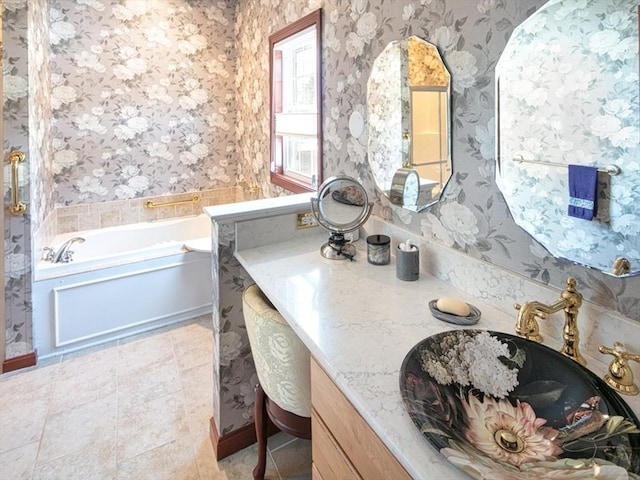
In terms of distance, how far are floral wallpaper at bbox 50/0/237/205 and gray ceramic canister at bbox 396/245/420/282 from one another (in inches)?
113

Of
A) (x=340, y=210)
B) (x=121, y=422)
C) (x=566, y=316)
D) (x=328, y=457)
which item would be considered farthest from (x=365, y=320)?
(x=121, y=422)

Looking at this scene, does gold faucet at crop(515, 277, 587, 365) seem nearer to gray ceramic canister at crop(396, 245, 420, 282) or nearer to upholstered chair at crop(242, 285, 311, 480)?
gray ceramic canister at crop(396, 245, 420, 282)

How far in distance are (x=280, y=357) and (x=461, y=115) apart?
1.01 meters

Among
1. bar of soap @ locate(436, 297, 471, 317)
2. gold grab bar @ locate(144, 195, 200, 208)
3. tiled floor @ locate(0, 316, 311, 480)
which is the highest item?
gold grab bar @ locate(144, 195, 200, 208)

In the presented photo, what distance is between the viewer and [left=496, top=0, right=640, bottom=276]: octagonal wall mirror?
865 millimetres

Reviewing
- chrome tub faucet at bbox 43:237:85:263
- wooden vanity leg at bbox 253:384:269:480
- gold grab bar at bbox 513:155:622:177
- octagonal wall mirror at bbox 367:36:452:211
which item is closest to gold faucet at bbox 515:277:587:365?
gold grab bar at bbox 513:155:622:177

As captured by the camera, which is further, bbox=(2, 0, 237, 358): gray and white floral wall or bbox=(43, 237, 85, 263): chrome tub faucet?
bbox=(43, 237, 85, 263): chrome tub faucet

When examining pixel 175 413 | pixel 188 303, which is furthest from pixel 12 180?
pixel 175 413

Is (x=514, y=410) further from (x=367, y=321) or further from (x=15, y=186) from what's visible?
(x=15, y=186)

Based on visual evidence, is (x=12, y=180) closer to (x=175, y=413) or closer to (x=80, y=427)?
(x=80, y=427)

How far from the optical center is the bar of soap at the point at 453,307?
3.56 feet

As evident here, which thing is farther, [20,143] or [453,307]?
[20,143]

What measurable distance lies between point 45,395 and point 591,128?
2.73 meters

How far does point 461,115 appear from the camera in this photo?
127 cm
